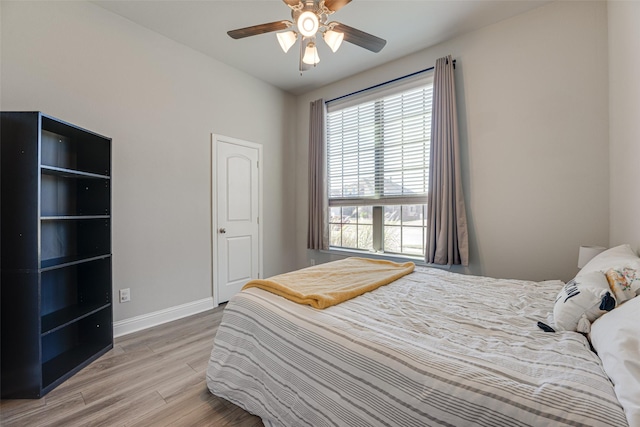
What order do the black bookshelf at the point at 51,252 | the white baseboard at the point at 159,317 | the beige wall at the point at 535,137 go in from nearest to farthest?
1. the black bookshelf at the point at 51,252
2. the beige wall at the point at 535,137
3. the white baseboard at the point at 159,317

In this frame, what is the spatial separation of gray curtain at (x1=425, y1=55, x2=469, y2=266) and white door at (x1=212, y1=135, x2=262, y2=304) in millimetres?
2298

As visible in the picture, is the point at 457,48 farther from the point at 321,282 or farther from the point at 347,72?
the point at 321,282

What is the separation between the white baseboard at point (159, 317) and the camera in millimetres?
2553

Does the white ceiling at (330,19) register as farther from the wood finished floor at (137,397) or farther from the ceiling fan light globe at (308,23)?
the wood finished floor at (137,397)

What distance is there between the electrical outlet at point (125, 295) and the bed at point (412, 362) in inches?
57.7

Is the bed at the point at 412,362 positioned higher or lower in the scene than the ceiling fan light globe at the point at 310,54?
lower

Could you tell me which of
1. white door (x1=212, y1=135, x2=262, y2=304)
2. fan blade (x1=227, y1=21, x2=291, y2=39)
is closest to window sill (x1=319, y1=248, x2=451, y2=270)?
white door (x1=212, y1=135, x2=262, y2=304)

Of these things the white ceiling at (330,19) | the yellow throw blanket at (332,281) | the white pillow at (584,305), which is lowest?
the yellow throw blanket at (332,281)

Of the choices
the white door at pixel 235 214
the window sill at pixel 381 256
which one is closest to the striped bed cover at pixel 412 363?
the window sill at pixel 381 256

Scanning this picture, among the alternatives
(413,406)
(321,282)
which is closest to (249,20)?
(321,282)

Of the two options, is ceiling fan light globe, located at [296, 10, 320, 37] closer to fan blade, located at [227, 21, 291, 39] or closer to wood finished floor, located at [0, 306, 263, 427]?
fan blade, located at [227, 21, 291, 39]

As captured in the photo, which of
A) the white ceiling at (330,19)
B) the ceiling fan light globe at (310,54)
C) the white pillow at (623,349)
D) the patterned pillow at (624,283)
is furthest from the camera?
the white ceiling at (330,19)

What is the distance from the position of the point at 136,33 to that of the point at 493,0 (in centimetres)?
332

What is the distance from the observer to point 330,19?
2.61 meters
